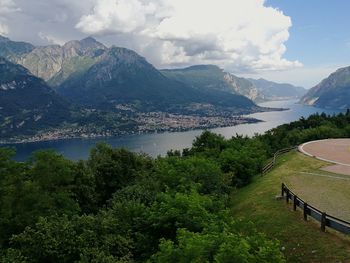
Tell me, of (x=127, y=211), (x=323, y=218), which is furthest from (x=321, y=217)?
(x=127, y=211)

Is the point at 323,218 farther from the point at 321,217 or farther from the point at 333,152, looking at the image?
the point at 333,152

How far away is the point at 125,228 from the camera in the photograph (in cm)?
2531

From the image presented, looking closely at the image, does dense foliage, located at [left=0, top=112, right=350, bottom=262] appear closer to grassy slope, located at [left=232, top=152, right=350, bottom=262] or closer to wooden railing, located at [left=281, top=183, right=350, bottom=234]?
grassy slope, located at [left=232, top=152, right=350, bottom=262]

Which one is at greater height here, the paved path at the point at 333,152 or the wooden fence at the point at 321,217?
the wooden fence at the point at 321,217

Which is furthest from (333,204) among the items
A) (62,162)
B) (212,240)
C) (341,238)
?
(62,162)

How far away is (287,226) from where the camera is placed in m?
26.1

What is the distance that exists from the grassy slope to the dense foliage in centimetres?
199

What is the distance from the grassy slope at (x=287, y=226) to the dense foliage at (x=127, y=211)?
78.4 inches

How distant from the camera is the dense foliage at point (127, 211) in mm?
18031

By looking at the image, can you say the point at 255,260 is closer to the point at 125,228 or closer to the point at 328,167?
the point at 125,228

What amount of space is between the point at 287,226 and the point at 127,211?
10.6 metres

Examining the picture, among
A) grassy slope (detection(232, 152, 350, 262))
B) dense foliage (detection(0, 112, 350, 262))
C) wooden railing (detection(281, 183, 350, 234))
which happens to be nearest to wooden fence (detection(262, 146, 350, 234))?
wooden railing (detection(281, 183, 350, 234))

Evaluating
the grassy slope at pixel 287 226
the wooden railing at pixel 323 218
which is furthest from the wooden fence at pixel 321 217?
the grassy slope at pixel 287 226

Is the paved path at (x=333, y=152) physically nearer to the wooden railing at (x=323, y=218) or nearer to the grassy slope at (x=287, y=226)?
the grassy slope at (x=287, y=226)
